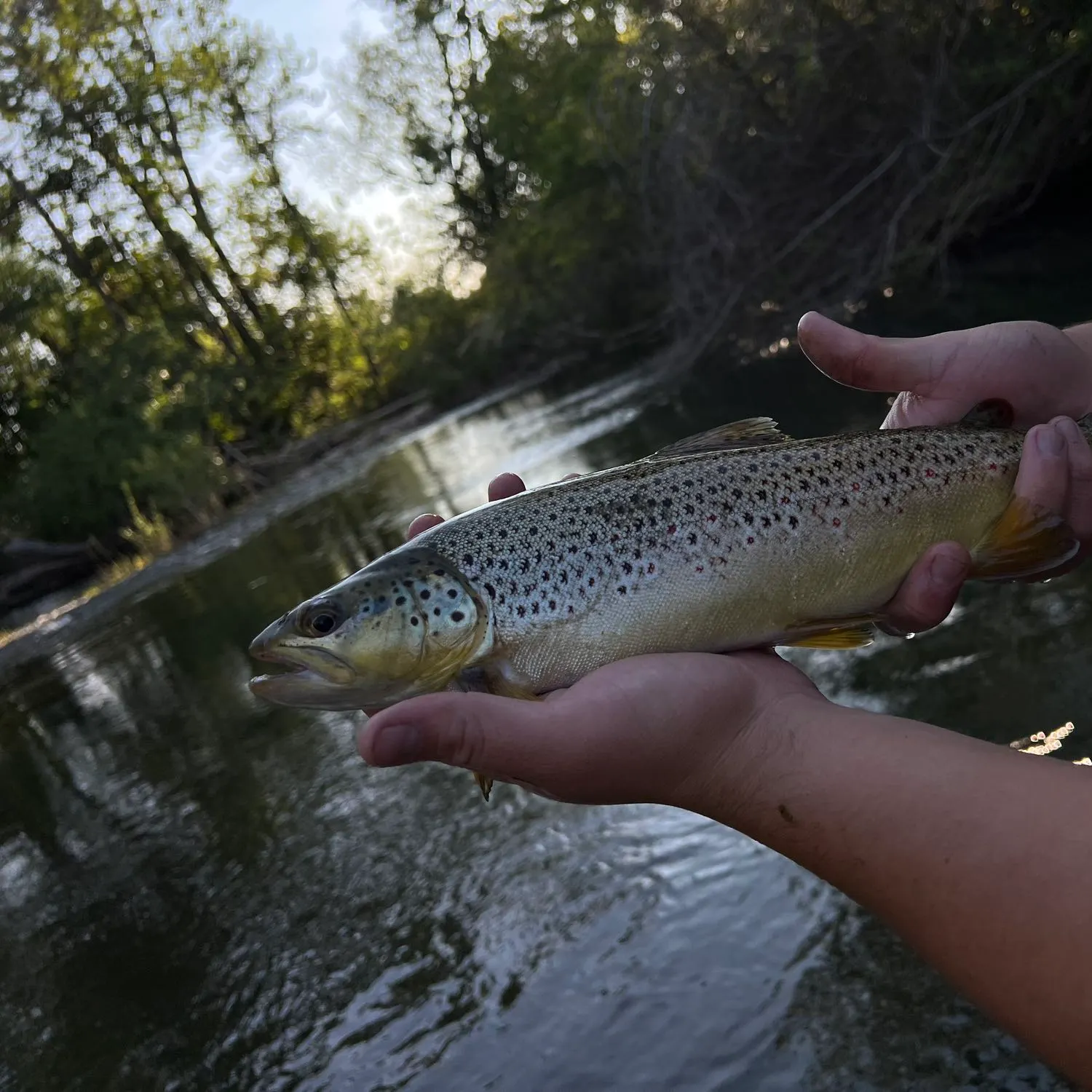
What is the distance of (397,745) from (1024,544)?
2295mm

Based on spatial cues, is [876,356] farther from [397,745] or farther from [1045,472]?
[397,745]

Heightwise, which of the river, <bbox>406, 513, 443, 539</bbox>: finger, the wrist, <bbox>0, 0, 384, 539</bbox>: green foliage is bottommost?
the river

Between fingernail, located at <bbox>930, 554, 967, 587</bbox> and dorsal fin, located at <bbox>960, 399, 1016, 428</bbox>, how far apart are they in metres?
0.53

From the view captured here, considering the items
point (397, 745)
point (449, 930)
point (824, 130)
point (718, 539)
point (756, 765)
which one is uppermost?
point (824, 130)

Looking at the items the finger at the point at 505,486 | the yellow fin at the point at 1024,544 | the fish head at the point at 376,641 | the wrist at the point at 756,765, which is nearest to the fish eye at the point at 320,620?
the fish head at the point at 376,641

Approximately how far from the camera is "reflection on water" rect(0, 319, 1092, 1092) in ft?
11.6

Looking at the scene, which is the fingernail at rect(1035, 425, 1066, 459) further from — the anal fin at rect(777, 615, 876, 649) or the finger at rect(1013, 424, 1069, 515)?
the anal fin at rect(777, 615, 876, 649)

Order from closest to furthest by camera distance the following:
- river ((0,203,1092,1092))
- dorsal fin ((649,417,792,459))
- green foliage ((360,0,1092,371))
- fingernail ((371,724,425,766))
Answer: fingernail ((371,724,425,766)) < dorsal fin ((649,417,792,459)) < river ((0,203,1092,1092)) < green foliage ((360,0,1092,371))

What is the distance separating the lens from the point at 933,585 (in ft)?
10.7

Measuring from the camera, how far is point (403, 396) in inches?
1587

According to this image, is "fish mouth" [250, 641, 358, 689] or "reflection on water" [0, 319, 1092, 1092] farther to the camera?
"reflection on water" [0, 319, 1092, 1092]

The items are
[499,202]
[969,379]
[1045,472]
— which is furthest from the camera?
[499,202]

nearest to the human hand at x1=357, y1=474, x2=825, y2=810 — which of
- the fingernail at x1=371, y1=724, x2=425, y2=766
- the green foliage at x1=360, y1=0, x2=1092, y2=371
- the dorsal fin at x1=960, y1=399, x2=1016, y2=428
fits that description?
the fingernail at x1=371, y1=724, x2=425, y2=766

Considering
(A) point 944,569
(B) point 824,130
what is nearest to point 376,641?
(A) point 944,569
